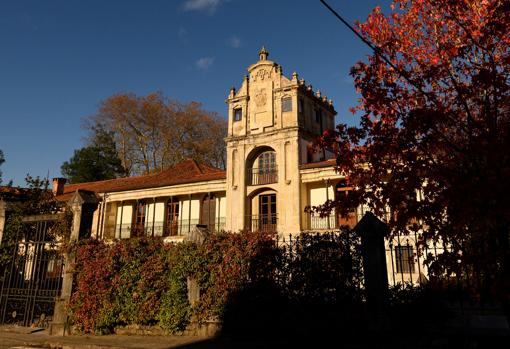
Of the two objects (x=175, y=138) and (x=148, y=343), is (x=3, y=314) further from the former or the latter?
(x=175, y=138)

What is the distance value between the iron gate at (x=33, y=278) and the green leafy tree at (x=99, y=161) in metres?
30.4

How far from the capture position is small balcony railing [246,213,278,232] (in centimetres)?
2480

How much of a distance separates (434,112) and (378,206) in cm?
156

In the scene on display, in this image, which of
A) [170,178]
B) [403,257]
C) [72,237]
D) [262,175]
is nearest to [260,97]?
[262,175]

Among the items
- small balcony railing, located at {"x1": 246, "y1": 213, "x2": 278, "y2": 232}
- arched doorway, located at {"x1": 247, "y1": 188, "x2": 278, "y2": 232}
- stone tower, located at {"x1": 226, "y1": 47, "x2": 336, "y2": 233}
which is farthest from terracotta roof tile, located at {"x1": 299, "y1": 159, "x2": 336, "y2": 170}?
small balcony railing, located at {"x1": 246, "y1": 213, "x2": 278, "y2": 232}

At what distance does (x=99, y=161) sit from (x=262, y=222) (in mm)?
24041

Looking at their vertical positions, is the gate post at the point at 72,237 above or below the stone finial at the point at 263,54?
below

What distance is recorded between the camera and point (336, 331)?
712 cm

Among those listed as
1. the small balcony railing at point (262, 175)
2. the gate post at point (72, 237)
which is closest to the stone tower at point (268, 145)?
the small balcony railing at point (262, 175)

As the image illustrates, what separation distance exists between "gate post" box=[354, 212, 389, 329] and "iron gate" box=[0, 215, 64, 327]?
25.3 feet

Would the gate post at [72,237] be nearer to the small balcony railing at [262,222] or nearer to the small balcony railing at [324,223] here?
the small balcony railing at [262,222]

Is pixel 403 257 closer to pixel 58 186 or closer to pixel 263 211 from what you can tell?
pixel 263 211

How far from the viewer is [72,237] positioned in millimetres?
10086

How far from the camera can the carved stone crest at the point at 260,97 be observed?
26.8 metres
